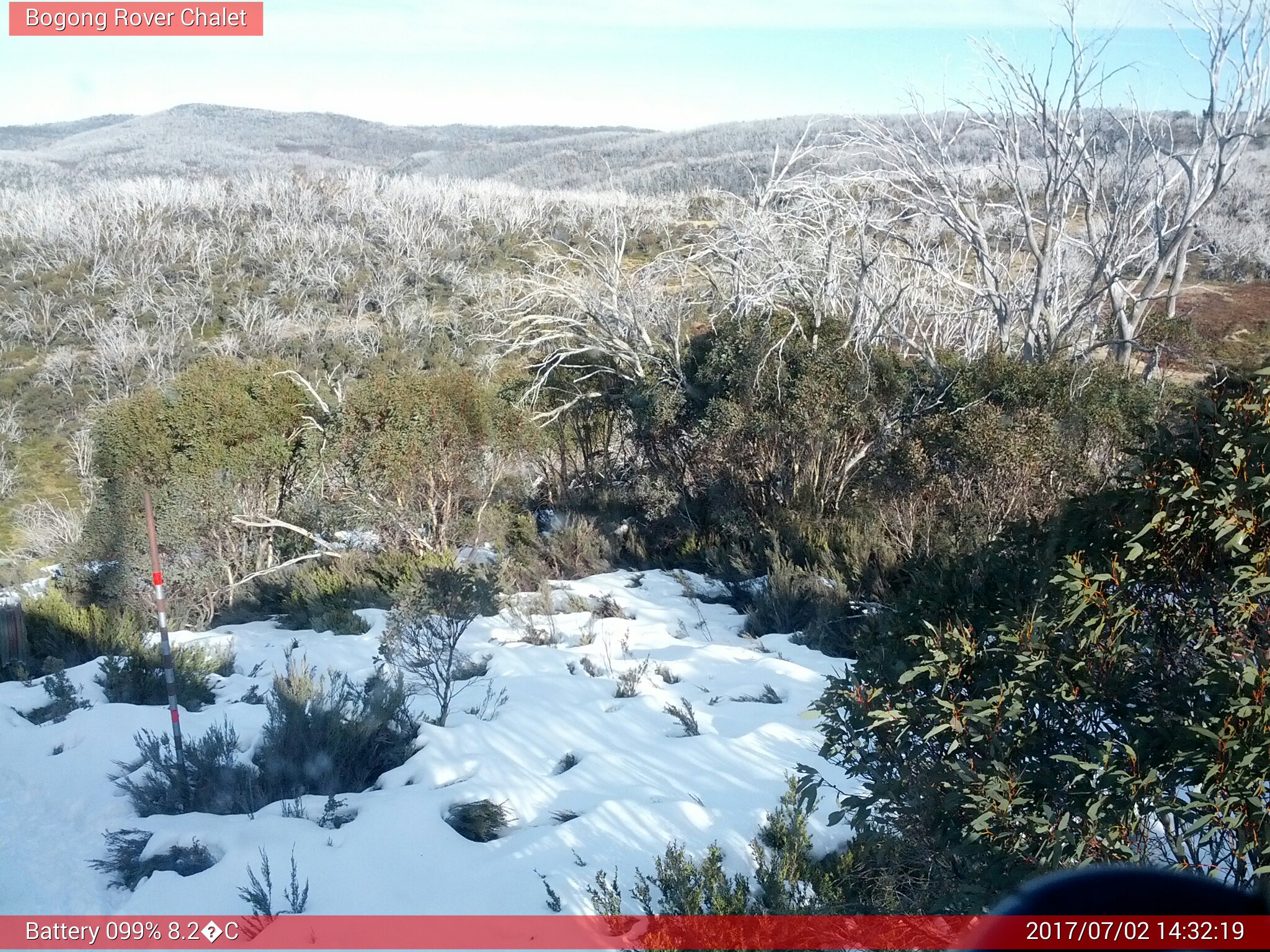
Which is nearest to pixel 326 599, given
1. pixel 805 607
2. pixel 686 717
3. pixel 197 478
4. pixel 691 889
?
pixel 197 478

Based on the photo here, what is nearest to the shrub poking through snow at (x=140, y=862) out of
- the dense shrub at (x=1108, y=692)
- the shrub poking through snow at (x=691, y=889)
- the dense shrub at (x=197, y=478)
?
the shrub poking through snow at (x=691, y=889)

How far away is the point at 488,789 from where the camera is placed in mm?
4574

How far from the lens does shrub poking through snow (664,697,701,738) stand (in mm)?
5090

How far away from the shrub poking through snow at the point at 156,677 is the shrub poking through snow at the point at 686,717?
348cm

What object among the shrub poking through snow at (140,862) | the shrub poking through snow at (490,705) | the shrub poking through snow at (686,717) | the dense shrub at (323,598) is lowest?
the dense shrub at (323,598)

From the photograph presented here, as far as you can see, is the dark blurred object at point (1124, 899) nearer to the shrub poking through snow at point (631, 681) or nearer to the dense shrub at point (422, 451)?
the shrub poking through snow at point (631, 681)

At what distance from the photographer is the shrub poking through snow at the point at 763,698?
→ 5527 millimetres

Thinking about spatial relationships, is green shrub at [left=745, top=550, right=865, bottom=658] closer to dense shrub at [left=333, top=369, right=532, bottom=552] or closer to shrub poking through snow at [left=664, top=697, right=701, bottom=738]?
shrub poking through snow at [left=664, top=697, right=701, bottom=738]

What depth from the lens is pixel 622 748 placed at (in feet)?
16.3

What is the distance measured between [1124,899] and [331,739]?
496 cm

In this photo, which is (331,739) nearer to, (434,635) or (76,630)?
(434,635)

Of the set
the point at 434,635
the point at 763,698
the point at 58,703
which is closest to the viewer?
the point at 763,698

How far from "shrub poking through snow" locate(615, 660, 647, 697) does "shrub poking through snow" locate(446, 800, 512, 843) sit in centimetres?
150

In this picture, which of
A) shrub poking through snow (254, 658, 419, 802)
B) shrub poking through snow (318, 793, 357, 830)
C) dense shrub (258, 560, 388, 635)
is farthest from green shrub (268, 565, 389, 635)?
shrub poking through snow (318, 793, 357, 830)
